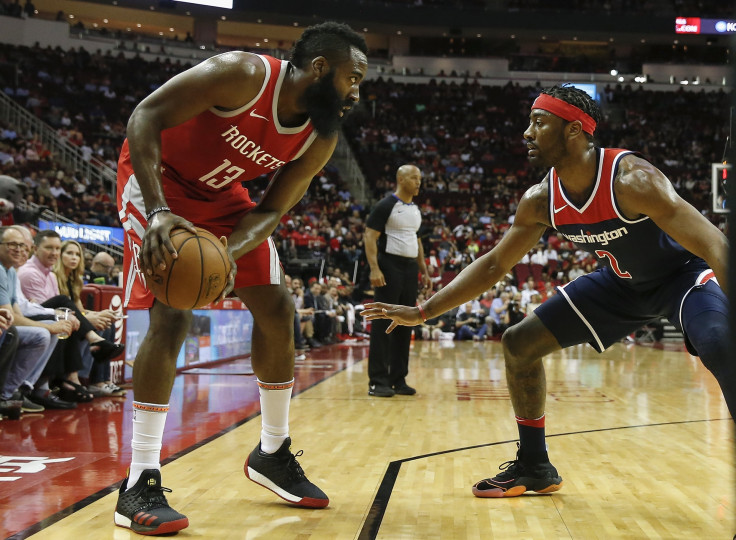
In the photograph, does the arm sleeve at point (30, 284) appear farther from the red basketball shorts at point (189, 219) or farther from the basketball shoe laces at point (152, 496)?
the basketball shoe laces at point (152, 496)

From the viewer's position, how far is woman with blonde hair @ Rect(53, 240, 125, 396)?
233 inches

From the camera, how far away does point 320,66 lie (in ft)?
9.12

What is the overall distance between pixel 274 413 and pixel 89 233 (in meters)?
11.9

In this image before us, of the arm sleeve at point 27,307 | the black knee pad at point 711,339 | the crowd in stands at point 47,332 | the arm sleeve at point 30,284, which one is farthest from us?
the arm sleeve at point 30,284

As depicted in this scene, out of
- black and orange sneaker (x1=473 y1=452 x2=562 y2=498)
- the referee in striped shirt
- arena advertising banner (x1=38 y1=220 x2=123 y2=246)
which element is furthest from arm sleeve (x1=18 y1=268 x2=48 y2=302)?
arena advertising banner (x1=38 y1=220 x2=123 y2=246)

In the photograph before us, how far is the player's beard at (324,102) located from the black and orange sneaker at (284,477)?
1.31m

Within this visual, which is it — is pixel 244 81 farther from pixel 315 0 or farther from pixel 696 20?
pixel 696 20

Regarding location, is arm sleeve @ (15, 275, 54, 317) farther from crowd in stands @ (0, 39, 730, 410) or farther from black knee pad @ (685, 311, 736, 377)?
black knee pad @ (685, 311, 736, 377)

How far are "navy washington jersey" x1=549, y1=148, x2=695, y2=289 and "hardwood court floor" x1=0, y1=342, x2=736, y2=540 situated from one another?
93cm

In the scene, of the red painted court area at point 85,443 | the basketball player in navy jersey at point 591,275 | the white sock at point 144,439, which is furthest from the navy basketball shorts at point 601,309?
the red painted court area at point 85,443

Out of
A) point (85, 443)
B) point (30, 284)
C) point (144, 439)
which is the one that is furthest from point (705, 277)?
point (30, 284)

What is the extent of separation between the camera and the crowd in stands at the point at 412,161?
658 inches

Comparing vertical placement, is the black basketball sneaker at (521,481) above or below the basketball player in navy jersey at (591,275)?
below

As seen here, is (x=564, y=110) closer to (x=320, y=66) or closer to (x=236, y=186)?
(x=320, y=66)
